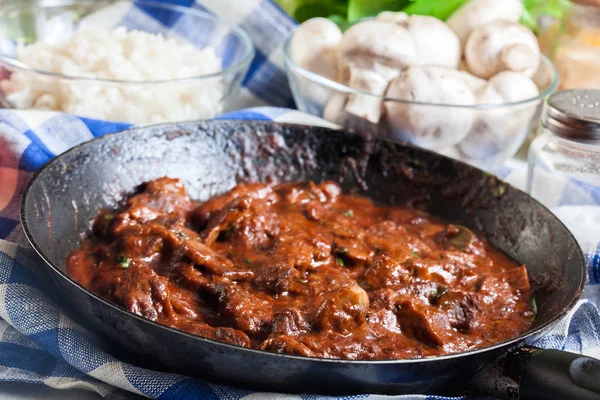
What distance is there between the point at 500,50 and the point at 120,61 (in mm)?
1889

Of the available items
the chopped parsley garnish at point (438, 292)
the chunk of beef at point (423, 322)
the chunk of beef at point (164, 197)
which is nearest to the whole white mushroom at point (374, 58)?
the chunk of beef at point (164, 197)

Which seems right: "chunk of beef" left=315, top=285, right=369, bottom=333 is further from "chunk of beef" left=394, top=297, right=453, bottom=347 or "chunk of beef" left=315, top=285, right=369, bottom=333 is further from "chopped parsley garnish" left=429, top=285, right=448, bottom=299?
"chopped parsley garnish" left=429, top=285, right=448, bottom=299

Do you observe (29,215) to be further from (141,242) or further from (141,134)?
(141,134)

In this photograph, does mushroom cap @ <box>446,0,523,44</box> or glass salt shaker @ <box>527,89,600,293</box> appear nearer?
glass salt shaker @ <box>527,89,600,293</box>

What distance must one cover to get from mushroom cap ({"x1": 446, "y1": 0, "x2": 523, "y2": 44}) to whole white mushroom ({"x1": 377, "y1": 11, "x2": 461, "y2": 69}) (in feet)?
0.42

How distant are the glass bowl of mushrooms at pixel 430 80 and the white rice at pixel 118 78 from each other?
54cm

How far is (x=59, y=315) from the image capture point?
96.9 inches

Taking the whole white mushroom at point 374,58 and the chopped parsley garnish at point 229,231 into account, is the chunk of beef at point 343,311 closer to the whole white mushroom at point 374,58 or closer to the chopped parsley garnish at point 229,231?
the chopped parsley garnish at point 229,231

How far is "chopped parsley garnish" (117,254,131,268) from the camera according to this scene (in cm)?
259

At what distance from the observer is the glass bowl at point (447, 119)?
3.66m

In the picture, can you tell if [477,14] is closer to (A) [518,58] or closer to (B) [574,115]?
(A) [518,58]

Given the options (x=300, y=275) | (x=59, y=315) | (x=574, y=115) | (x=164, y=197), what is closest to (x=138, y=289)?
(x=59, y=315)

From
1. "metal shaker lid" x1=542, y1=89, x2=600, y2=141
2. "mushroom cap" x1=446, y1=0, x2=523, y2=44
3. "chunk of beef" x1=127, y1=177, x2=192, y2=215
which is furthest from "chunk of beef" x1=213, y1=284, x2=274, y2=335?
"mushroom cap" x1=446, y1=0, x2=523, y2=44

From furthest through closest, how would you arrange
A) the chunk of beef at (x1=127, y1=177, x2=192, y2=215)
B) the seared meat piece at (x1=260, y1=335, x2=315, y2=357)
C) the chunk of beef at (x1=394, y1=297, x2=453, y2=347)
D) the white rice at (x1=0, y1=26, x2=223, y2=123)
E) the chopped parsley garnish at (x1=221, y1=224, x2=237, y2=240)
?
the white rice at (x1=0, y1=26, x2=223, y2=123) → the chunk of beef at (x1=127, y1=177, x2=192, y2=215) → the chopped parsley garnish at (x1=221, y1=224, x2=237, y2=240) → the chunk of beef at (x1=394, y1=297, x2=453, y2=347) → the seared meat piece at (x1=260, y1=335, x2=315, y2=357)
